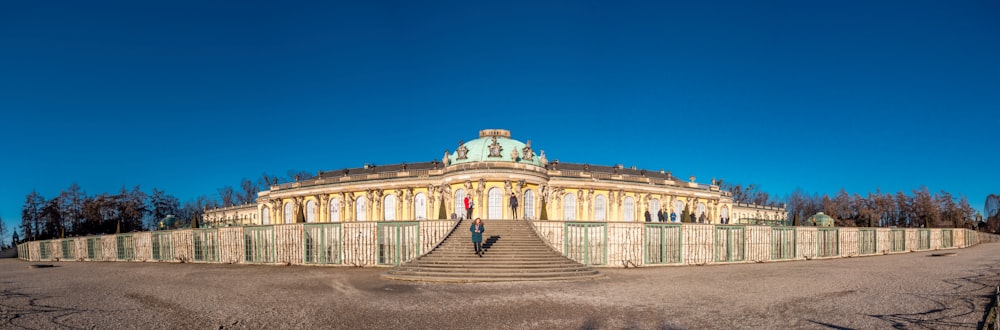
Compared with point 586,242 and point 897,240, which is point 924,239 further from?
point 586,242

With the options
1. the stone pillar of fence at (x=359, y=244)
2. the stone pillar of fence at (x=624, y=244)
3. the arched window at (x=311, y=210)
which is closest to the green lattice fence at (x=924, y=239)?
the stone pillar of fence at (x=624, y=244)

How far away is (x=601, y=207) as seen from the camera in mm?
63031

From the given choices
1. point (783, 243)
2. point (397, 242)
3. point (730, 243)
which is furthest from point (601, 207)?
point (397, 242)

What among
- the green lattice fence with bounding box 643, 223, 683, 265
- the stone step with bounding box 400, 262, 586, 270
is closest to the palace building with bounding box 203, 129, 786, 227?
the green lattice fence with bounding box 643, 223, 683, 265

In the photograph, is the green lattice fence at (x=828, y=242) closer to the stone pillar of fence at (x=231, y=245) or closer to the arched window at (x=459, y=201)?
the arched window at (x=459, y=201)

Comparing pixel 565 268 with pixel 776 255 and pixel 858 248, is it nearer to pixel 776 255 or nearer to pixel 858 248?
pixel 776 255

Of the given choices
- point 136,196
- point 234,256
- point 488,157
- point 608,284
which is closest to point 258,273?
point 234,256

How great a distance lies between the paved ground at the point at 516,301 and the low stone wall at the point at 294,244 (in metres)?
3.89

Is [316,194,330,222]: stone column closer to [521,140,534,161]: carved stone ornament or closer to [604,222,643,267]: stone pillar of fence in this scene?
[521,140,534,161]: carved stone ornament

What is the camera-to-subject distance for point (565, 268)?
23.6 meters

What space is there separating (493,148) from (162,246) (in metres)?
29.4

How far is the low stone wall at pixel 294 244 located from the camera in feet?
90.2

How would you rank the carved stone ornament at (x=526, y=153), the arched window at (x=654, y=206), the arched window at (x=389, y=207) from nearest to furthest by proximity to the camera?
the carved stone ornament at (x=526, y=153) < the arched window at (x=389, y=207) < the arched window at (x=654, y=206)

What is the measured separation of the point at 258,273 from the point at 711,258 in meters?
23.3
